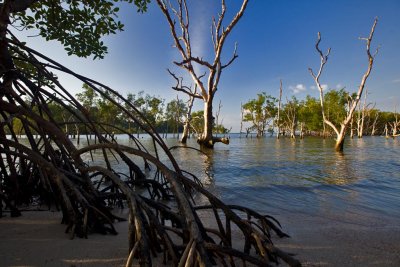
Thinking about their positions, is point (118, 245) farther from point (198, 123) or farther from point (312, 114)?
point (312, 114)

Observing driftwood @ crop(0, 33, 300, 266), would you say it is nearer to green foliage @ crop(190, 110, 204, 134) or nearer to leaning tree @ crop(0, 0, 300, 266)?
leaning tree @ crop(0, 0, 300, 266)

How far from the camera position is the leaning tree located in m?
1.80

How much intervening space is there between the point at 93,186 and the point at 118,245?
79 centimetres

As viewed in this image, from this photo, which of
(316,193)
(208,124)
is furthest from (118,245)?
(208,124)

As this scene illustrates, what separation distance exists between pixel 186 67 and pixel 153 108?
1885 inches

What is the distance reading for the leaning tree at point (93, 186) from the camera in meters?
1.80

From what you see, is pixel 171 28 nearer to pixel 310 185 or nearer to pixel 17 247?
pixel 310 185

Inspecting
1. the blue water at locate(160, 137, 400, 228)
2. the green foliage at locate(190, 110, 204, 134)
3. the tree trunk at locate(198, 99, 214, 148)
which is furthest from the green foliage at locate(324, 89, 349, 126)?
the blue water at locate(160, 137, 400, 228)

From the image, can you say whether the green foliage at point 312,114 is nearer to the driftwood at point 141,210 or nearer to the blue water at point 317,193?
the blue water at point 317,193

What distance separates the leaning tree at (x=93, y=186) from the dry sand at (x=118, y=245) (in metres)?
0.17

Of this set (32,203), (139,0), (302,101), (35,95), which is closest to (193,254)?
(35,95)

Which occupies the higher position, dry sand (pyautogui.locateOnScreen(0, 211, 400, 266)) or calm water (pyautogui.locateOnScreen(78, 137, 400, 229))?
dry sand (pyautogui.locateOnScreen(0, 211, 400, 266))

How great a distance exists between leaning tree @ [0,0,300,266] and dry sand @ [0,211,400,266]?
0.55 ft

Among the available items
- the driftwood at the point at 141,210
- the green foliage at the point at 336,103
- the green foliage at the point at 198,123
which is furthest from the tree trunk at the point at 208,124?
the green foliage at the point at 336,103
